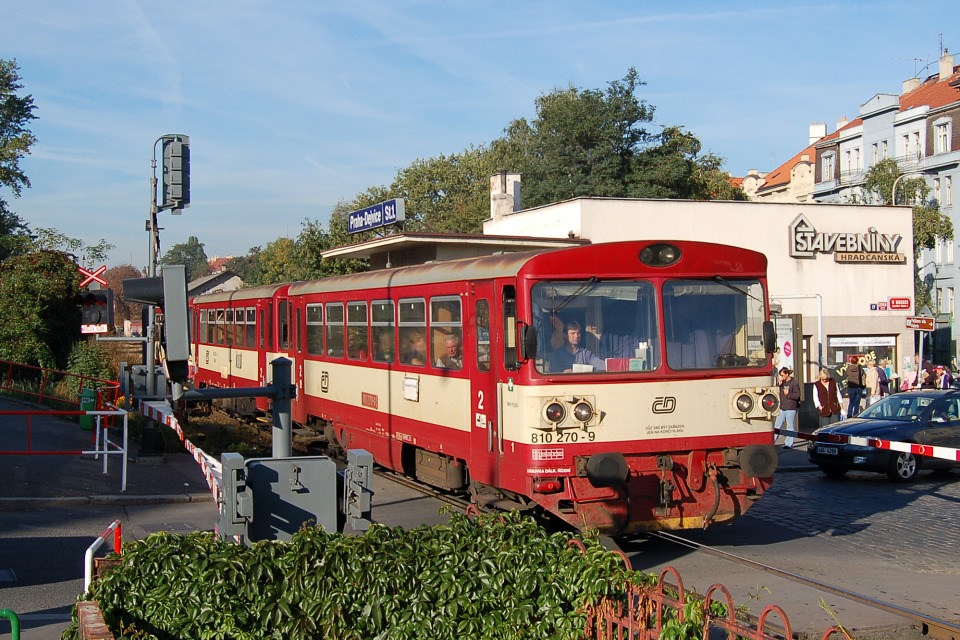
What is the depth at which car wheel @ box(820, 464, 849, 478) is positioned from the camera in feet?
57.9

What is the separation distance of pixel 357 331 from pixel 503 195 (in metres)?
17.5

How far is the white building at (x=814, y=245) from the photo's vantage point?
1065 inches

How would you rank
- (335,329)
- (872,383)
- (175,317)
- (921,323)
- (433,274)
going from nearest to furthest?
(175,317), (433,274), (335,329), (872,383), (921,323)

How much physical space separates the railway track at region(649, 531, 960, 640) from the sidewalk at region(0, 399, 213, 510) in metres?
6.74

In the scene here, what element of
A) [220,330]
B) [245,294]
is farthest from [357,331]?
[220,330]

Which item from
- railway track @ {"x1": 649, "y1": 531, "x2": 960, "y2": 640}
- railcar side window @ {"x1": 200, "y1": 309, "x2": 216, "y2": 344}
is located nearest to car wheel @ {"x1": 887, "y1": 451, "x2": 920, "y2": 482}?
railway track @ {"x1": 649, "y1": 531, "x2": 960, "y2": 640}

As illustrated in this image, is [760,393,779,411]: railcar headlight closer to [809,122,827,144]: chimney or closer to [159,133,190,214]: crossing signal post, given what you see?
[159,133,190,214]: crossing signal post

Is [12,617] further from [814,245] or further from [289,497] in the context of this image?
[814,245]

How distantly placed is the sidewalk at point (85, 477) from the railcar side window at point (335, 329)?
2836 mm

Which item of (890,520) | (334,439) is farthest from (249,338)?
(890,520)

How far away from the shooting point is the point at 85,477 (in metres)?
15.4

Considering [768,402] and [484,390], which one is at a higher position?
[484,390]

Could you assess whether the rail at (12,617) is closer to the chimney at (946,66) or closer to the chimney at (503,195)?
the chimney at (503,195)

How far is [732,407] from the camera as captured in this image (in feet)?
35.4
